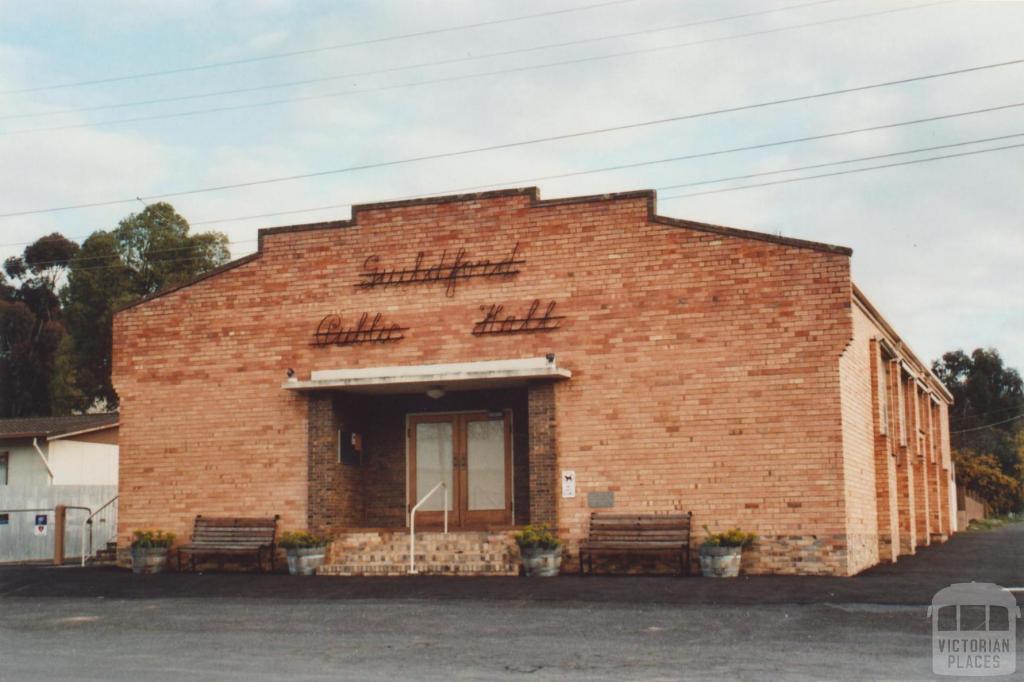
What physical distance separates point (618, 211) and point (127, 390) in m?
9.93

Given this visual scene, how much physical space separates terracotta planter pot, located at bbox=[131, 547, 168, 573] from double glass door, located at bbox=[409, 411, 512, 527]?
454cm

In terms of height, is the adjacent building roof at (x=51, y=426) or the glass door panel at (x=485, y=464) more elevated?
the adjacent building roof at (x=51, y=426)

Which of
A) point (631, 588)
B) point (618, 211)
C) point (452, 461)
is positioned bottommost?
point (631, 588)

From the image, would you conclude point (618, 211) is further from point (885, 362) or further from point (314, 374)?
point (885, 362)

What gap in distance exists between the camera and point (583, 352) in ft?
65.2

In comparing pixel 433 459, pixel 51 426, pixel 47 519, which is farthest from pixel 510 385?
pixel 51 426

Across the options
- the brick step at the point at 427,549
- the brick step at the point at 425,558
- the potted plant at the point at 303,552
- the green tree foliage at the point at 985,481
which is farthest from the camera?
the green tree foliage at the point at 985,481

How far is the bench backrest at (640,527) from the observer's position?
18.8 meters

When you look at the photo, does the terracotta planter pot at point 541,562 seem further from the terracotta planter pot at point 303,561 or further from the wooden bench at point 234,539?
the wooden bench at point 234,539

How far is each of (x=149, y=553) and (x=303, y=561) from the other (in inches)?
127

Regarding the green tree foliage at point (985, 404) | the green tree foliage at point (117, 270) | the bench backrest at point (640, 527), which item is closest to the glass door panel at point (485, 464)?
the bench backrest at point (640, 527)

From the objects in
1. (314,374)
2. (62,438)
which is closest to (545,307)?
(314,374)

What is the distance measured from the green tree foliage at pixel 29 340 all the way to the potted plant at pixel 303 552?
37033 millimetres

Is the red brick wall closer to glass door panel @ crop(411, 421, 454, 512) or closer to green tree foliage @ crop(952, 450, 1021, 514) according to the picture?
glass door panel @ crop(411, 421, 454, 512)
